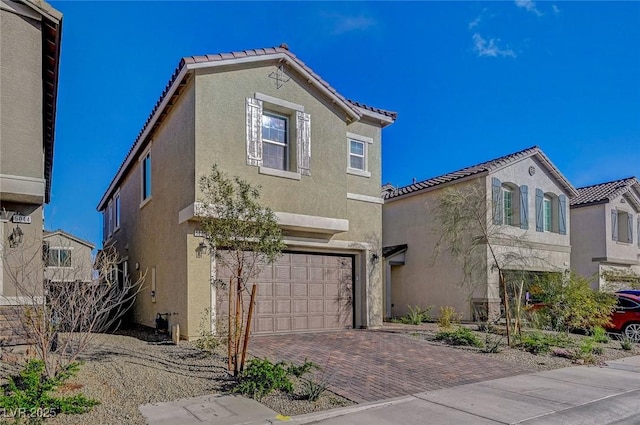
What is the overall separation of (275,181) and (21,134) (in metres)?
6.07

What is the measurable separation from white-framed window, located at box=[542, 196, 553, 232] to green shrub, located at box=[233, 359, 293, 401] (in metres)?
17.7

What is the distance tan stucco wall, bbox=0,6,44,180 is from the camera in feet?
29.6

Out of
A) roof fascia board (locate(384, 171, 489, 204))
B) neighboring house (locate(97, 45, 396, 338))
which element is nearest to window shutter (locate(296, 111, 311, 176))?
neighboring house (locate(97, 45, 396, 338))

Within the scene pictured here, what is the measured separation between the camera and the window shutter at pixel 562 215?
21766 mm

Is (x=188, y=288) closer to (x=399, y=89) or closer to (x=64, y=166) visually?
(x=64, y=166)

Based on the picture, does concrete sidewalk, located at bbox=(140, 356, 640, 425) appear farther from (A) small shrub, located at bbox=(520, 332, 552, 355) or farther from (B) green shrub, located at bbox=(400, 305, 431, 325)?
(B) green shrub, located at bbox=(400, 305, 431, 325)

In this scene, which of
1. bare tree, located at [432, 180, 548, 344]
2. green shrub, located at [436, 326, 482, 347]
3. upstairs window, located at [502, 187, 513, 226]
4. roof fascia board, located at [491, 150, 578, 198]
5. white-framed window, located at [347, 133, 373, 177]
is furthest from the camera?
roof fascia board, located at [491, 150, 578, 198]

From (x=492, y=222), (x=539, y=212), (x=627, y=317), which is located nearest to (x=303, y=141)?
(x=492, y=222)

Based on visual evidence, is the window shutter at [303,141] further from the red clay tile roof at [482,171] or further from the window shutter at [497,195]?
the window shutter at [497,195]

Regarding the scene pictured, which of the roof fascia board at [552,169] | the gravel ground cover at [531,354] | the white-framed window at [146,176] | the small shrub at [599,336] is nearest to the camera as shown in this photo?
the gravel ground cover at [531,354]

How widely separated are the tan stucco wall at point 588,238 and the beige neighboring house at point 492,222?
2.70m

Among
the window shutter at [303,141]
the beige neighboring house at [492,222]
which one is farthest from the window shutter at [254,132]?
the beige neighboring house at [492,222]

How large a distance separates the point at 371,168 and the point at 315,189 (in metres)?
3.29

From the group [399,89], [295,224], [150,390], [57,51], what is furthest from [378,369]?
[399,89]
